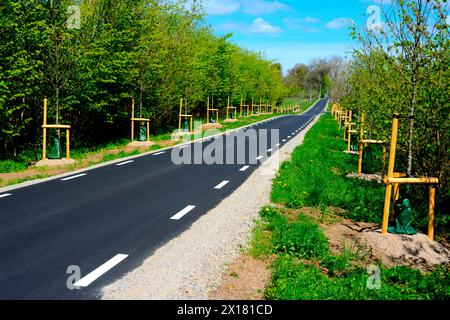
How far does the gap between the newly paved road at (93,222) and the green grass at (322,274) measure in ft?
6.34

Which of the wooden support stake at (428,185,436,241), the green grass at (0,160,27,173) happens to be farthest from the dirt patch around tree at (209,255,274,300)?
the green grass at (0,160,27,173)

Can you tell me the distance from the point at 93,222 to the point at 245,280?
367 cm

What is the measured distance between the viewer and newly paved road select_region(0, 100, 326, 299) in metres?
4.98

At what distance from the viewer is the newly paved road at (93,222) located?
196 inches

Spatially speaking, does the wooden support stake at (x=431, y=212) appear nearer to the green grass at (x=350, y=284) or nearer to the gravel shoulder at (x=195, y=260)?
the green grass at (x=350, y=284)

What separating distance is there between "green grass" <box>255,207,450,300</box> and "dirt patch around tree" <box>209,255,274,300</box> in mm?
133

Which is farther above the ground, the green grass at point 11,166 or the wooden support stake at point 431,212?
the wooden support stake at point 431,212

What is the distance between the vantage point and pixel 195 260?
561 cm

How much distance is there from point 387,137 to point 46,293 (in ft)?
24.0

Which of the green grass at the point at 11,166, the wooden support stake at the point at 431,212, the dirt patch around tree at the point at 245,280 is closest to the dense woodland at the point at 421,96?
the wooden support stake at the point at 431,212

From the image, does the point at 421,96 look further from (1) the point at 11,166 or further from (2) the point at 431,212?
(1) the point at 11,166

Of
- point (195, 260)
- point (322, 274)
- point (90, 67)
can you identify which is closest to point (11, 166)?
point (90, 67)

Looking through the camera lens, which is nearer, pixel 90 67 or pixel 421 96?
pixel 421 96
